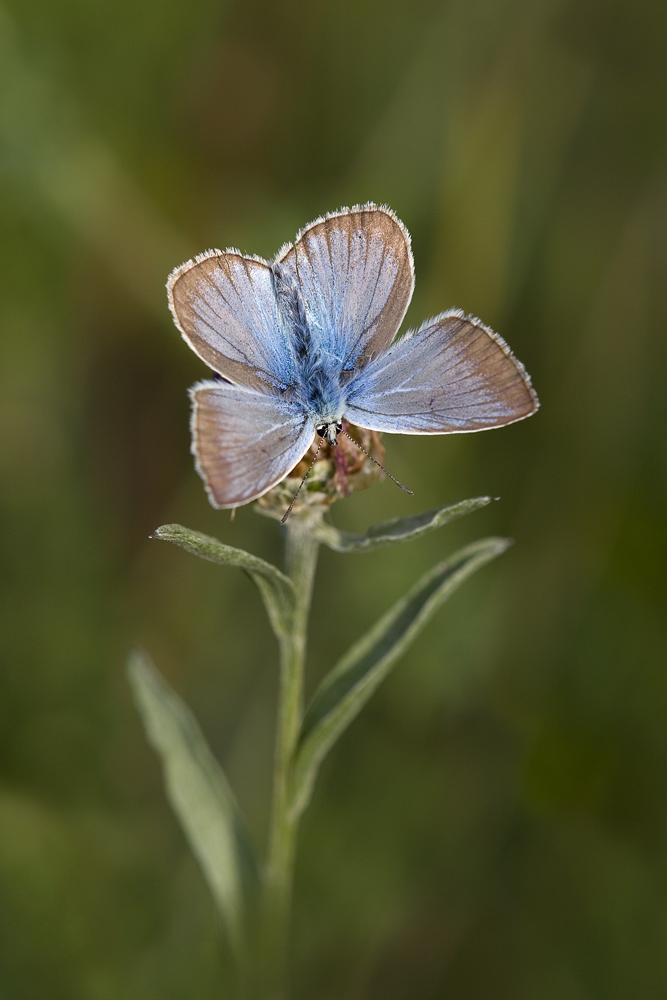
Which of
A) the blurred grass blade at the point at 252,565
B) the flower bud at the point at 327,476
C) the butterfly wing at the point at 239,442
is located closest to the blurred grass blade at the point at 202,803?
the blurred grass blade at the point at 252,565

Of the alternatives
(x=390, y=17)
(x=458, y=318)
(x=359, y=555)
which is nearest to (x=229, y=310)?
(x=458, y=318)

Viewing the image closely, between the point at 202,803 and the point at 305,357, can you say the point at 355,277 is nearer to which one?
the point at 305,357

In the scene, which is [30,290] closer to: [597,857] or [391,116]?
[391,116]

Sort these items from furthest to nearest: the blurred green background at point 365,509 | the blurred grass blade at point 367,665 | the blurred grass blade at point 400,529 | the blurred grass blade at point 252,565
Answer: the blurred green background at point 365,509 < the blurred grass blade at point 367,665 < the blurred grass blade at point 400,529 < the blurred grass blade at point 252,565

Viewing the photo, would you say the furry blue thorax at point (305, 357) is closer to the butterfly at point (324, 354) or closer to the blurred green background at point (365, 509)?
the butterfly at point (324, 354)

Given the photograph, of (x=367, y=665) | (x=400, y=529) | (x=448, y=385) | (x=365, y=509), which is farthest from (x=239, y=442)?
(x=365, y=509)

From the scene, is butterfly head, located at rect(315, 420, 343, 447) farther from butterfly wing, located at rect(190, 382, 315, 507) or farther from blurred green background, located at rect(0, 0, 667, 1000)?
blurred green background, located at rect(0, 0, 667, 1000)
